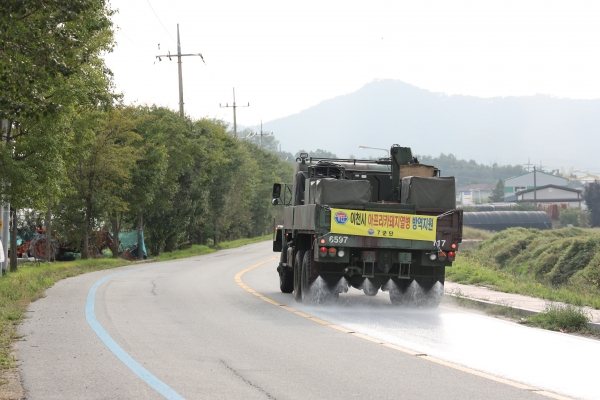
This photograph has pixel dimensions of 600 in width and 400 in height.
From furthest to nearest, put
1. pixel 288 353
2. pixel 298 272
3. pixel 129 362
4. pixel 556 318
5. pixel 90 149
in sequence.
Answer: pixel 90 149
pixel 298 272
pixel 556 318
pixel 288 353
pixel 129 362

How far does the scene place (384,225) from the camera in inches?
563

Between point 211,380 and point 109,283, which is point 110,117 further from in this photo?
point 211,380

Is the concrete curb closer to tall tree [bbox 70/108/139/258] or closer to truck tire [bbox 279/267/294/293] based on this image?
truck tire [bbox 279/267/294/293]

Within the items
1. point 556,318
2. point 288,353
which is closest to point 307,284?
point 556,318

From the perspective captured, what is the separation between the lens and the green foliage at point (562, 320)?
469 inches

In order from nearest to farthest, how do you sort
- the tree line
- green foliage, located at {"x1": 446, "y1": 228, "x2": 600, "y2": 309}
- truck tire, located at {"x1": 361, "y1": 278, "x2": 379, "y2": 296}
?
the tree line < truck tire, located at {"x1": 361, "y1": 278, "x2": 379, "y2": 296} < green foliage, located at {"x1": 446, "y1": 228, "x2": 600, "y2": 309}

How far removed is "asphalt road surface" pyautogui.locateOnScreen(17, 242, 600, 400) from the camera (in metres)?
7.25

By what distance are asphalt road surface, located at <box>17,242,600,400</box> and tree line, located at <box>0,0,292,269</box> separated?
12.3 feet

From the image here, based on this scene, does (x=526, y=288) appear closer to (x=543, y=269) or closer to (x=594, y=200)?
(x=543, y=269)

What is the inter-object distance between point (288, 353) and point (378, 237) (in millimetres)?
5394

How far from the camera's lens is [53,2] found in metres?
11.5

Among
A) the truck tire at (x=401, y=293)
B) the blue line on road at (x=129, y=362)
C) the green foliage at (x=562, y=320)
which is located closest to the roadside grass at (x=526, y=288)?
the green foliage at (x=562, y=320)

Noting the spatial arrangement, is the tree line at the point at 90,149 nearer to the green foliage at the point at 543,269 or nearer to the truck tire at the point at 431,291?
the truck tire at the point at 431,291

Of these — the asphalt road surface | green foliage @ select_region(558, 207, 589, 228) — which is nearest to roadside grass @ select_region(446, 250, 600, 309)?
the asphalt road surface
